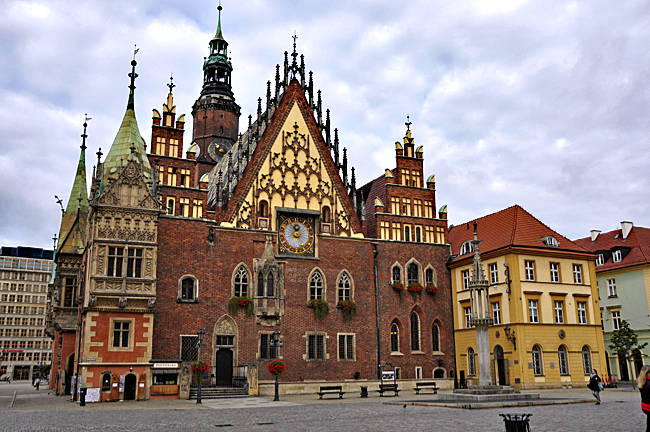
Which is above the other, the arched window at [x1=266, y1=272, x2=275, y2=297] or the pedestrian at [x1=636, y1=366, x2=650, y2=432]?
the arched window at [x1=266, y1=272, x2=275, y2=297]

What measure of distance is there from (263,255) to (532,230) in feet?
66.3

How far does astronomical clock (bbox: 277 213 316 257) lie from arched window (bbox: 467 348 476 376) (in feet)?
46.4

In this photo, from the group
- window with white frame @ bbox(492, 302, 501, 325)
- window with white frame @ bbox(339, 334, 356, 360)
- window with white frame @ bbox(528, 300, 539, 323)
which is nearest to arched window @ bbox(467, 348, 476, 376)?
window with white frame @ bbox(492, 302, 501, 325)

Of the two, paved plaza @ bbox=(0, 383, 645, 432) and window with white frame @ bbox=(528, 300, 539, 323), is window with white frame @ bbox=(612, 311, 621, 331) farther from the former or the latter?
paved plaza @ bbox=(0, 383, 645, 432)

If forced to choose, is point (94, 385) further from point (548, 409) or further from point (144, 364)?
point (548, 409)

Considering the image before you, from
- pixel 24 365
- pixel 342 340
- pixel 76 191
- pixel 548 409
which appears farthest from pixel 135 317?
pixel 24 365

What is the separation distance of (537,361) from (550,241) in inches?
360

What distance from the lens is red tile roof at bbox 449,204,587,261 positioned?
142 feet

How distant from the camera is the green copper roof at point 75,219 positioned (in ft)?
151

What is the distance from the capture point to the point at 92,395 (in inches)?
1310

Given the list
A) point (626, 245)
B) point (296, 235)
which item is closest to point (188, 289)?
point (296, 235)

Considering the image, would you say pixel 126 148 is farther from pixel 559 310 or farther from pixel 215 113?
pixel 559 310

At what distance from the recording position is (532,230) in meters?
44.7

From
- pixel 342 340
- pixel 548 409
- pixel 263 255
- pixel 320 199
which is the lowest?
pixel 548 409
